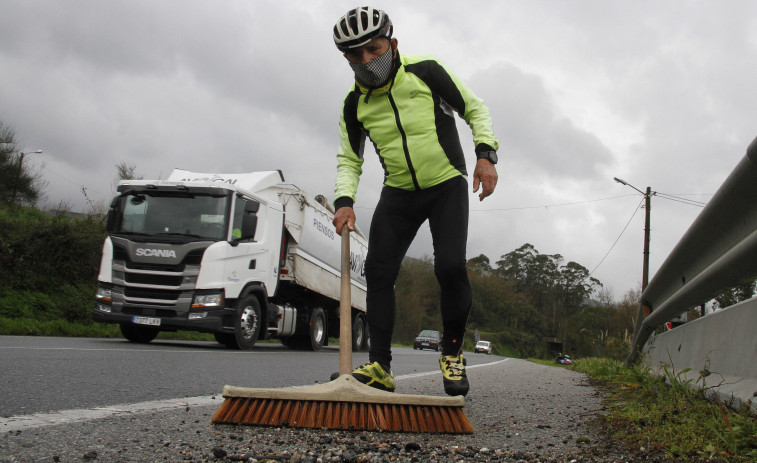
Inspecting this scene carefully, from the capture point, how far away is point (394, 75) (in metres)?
3.65

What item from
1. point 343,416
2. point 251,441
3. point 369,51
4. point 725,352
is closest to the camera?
→ point 251,441

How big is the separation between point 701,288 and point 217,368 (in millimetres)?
4233

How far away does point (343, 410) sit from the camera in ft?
7.81

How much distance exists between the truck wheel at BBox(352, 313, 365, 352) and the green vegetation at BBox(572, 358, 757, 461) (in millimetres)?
12578

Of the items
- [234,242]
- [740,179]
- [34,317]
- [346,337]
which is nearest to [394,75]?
[346,337]

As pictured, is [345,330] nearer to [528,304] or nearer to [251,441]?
[251,441]

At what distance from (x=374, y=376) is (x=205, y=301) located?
24.2 feet

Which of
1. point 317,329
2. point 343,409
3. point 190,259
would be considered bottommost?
point 343,409

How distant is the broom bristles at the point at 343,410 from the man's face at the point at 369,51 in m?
1.84

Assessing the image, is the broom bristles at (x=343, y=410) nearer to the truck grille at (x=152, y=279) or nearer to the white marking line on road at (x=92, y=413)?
the white marking line on road at (x=92, y=413)

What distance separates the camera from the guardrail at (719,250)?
2467mm

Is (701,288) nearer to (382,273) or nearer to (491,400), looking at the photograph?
(491,400)

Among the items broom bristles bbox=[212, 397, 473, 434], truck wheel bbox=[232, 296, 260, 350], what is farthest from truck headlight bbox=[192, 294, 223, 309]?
broom bristles bbox=[212, 397, 473, 434]

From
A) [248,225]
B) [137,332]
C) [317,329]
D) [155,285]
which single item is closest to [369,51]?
[248,225]
